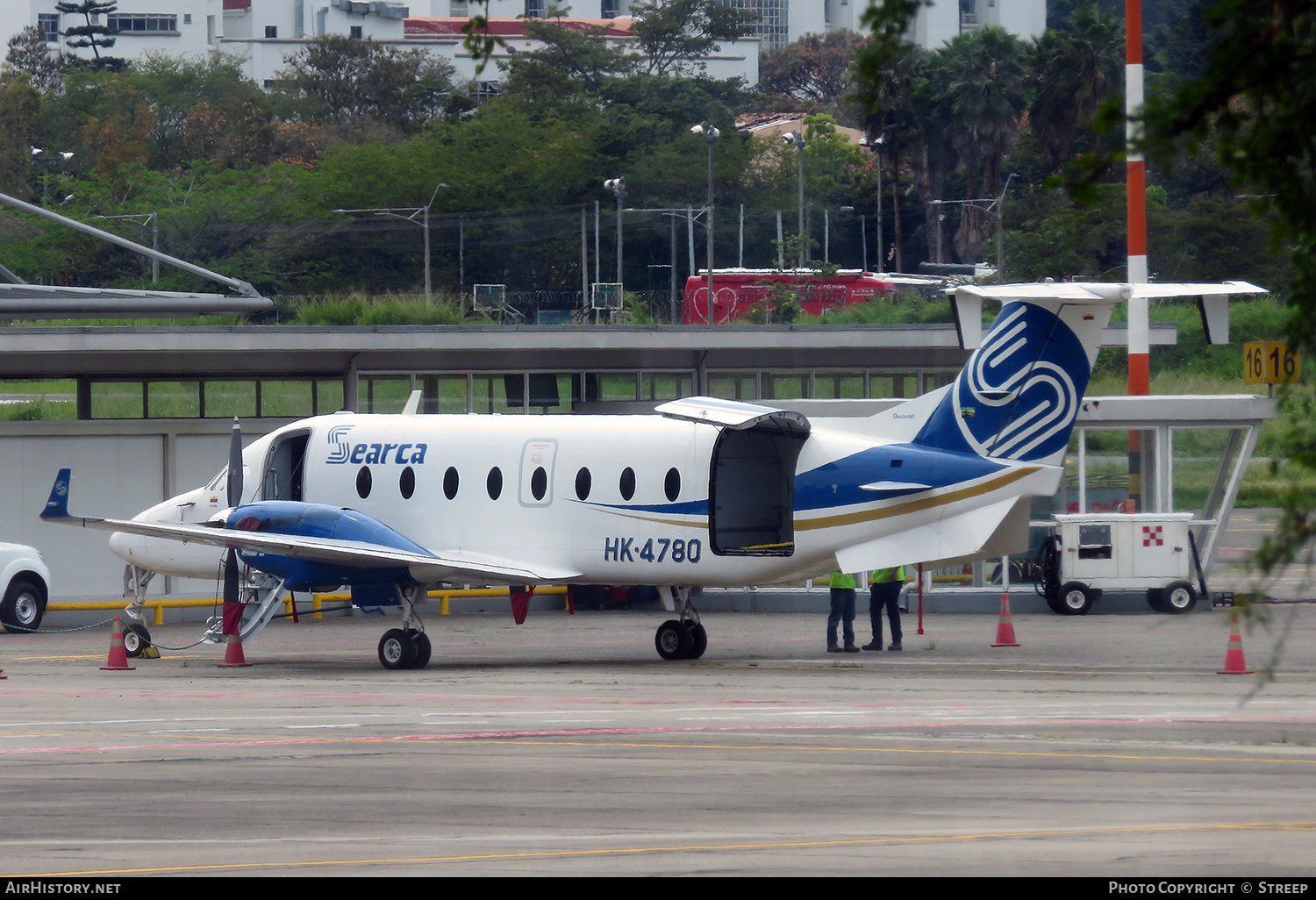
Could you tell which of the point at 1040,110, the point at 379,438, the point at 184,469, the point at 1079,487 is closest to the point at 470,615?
the point at 184,469

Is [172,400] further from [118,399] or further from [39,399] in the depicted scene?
[39,399]

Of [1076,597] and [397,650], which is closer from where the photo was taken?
[397,650]

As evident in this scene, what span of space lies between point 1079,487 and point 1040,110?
49586mm

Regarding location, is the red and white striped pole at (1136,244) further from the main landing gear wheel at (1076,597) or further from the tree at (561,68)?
the tree at (561,68)

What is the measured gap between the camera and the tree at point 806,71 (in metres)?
147

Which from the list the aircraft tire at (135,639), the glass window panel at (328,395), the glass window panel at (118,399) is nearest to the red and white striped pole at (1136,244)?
the glass window panel at (328,395)

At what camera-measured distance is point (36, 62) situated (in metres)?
117

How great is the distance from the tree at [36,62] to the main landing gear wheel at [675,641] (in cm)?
10445

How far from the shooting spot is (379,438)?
21.0 m

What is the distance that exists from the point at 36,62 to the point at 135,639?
355 feet

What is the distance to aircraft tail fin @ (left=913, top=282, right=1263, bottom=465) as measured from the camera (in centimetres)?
1820

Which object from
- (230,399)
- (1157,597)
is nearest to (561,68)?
(230,399)

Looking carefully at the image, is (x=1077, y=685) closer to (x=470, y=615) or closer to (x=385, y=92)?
(x=470, y=615)

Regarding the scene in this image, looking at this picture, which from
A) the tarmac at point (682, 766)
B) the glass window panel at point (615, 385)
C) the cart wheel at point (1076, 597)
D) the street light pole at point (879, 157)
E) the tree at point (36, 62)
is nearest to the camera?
the tarmac at point (682, 766)
